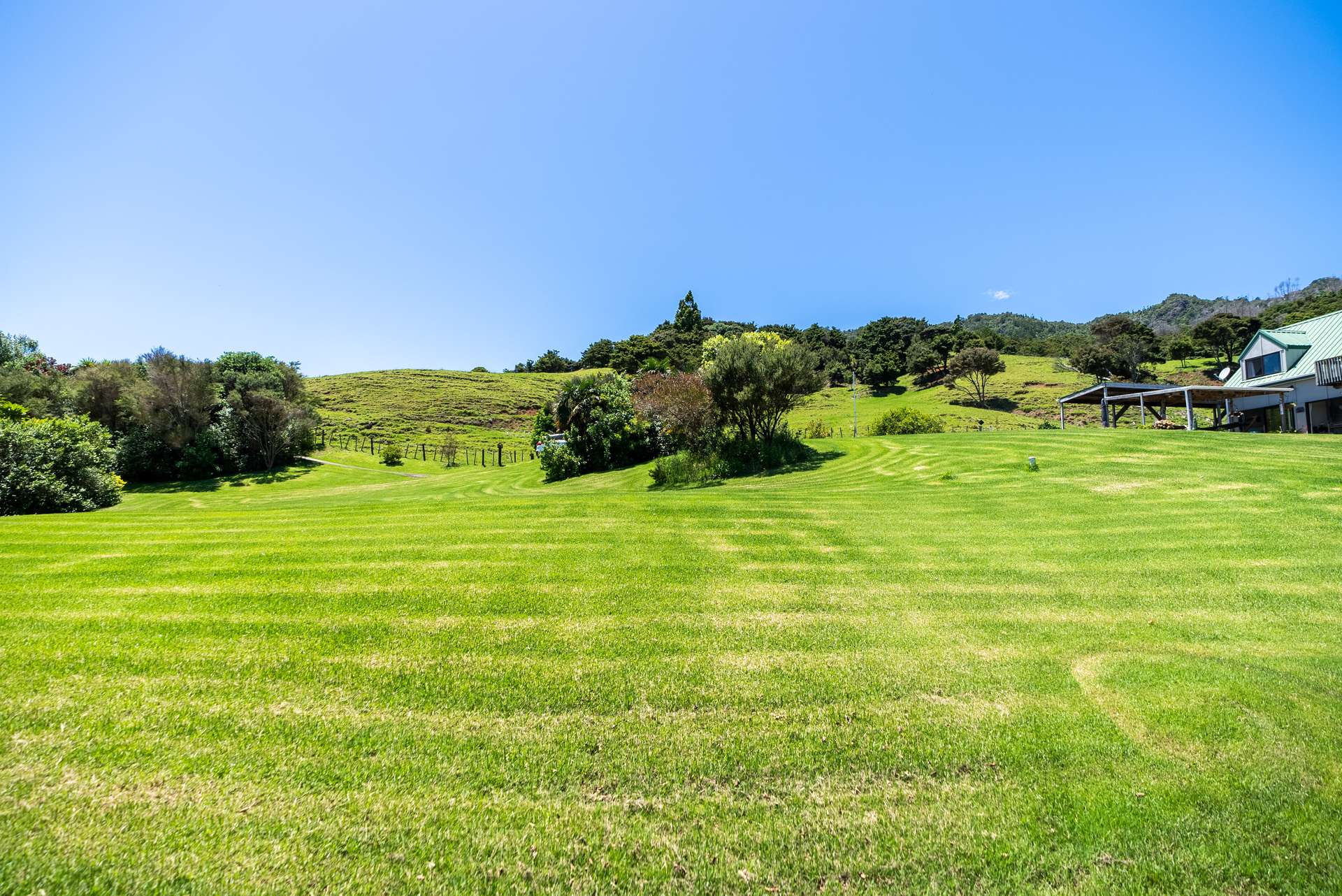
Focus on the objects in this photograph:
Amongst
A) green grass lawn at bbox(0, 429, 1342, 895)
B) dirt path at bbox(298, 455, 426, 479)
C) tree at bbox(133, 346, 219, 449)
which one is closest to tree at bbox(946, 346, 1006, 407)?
dirt path at bbox(298, 455, 426, 479)

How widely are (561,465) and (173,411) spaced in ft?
84.0

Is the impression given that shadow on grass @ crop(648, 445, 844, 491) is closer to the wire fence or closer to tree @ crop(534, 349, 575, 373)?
the wire fence

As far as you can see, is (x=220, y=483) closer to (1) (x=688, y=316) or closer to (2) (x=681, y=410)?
(2) (x=681, y=410)

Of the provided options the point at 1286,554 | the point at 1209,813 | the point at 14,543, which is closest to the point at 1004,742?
the point at 1209,813

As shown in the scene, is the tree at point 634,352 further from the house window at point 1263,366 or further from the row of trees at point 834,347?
the house window at point 1263,366

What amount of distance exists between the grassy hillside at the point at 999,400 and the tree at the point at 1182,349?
2.69 ft

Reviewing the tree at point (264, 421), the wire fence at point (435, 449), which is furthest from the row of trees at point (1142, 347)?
the tree at point (264, 421)

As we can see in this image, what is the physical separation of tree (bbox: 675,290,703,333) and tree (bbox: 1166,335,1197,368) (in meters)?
72.7

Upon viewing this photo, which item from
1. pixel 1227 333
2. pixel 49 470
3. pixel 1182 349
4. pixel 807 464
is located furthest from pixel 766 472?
pixel 1182 349

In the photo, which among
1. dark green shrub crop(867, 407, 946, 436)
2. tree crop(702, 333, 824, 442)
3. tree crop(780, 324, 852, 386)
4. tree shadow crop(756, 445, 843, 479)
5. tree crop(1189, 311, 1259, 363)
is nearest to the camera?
tree shadow crop(756, 445, 843, 479)

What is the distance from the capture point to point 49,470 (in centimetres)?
1605

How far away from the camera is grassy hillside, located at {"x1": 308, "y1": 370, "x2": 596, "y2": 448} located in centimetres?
5806

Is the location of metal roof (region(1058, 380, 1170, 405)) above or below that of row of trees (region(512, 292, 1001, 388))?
below

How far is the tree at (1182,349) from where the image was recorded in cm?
7125
